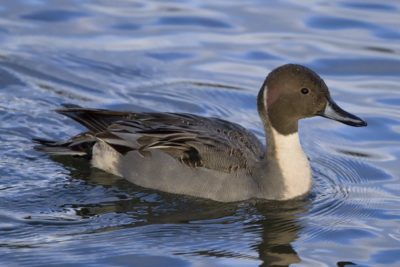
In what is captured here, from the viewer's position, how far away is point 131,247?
335 inches

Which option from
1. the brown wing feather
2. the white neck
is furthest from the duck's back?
the white neck

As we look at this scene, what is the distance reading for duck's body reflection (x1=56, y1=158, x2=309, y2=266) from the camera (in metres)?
8.63

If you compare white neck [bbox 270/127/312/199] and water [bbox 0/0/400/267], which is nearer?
water [bbox 0/0/400/267]

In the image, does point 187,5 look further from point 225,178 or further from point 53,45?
point 225,178

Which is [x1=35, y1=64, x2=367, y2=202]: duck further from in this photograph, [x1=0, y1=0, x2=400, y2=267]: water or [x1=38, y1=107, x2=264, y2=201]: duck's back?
[x1=0, y1=0, x2=400, y2=267]: water

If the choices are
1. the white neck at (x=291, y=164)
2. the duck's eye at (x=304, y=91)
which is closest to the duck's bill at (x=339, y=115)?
the duck's eye at (x=304, y=91)

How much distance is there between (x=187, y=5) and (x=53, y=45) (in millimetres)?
2483

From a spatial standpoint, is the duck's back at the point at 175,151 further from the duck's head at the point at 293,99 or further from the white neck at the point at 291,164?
the duck's head at the point at 293,99

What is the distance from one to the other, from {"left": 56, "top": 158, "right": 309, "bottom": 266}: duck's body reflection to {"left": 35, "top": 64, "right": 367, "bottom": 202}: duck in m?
0.11

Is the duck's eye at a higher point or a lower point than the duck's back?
higher

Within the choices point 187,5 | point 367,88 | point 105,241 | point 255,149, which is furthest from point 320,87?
point 187,5

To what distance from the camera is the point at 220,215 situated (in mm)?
9336

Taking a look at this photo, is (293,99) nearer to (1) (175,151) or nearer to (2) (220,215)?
(1) (175,151)

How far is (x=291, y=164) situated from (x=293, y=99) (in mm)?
521
